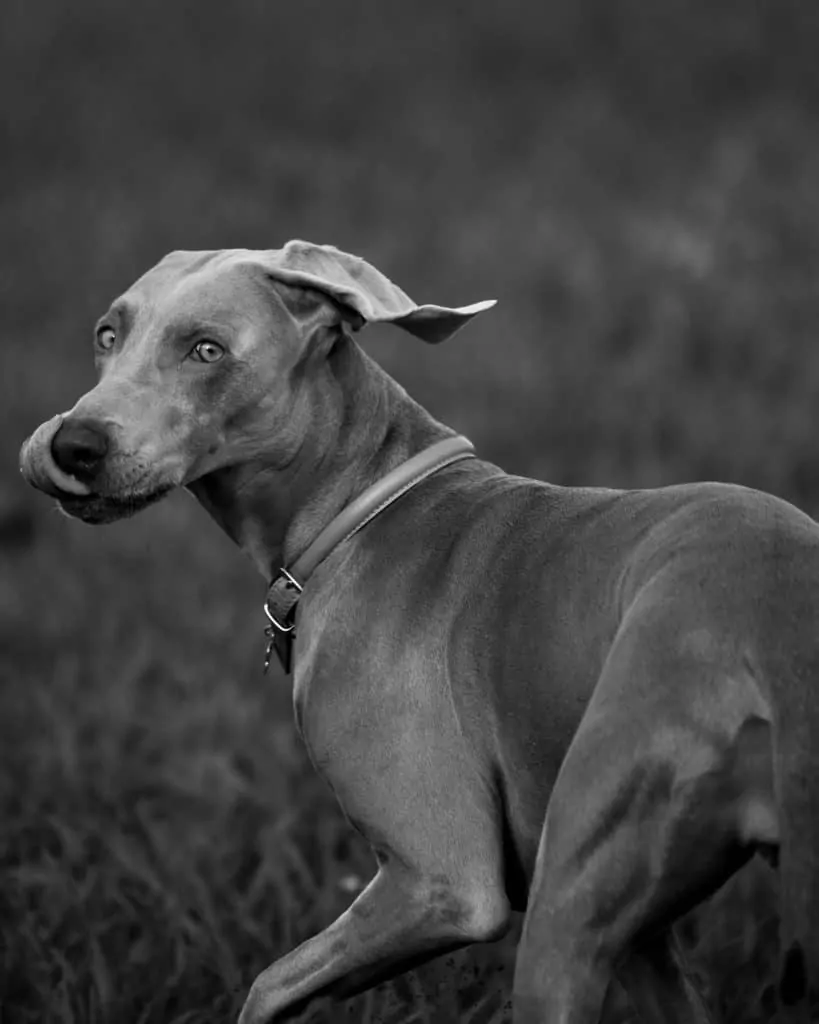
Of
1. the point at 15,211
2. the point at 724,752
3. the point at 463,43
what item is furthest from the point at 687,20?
the point at 724,752

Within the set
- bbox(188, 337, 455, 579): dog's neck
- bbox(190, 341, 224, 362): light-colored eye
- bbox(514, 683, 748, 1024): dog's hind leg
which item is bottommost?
bbox(514, 683, 748, 1024): dog's hind leg

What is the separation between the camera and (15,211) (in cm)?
1095

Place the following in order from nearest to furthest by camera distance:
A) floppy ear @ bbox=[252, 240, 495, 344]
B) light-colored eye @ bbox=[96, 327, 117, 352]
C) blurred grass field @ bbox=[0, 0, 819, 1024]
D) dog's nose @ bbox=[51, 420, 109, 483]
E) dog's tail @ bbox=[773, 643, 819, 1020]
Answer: dog's tail @ bbox=[773, 643, 819, 1020] < dog's nose @ bbox=[51, 420, 109, 483] < floppy ear @ bbox=[252, 240, 495, 344] < light-colored eye @ bbox=[96, 327, 117, 352] < blurred grass field @ bbox=[0, 0, 819, 1024]

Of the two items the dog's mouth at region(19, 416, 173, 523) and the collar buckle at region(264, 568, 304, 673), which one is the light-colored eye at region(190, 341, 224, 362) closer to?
the dog's mouth at region(19, 416, 173, 523)

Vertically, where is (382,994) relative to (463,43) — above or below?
below

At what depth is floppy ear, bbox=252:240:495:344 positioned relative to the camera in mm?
2814

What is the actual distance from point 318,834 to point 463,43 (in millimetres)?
9242

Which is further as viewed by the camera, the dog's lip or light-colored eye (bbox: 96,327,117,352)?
light-colored eye (bbox: 96,327,117,352)

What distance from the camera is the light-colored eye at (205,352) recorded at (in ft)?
9.24

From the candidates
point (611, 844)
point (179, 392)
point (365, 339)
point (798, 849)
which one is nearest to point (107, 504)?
point (179, 392)

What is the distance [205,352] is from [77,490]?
324 millimetres

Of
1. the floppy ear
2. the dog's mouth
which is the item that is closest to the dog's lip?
the dog's mouth

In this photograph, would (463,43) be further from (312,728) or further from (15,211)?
(312,728)

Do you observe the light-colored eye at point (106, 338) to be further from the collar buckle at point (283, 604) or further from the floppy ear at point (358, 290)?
the collar buckle at point (283, 604)
